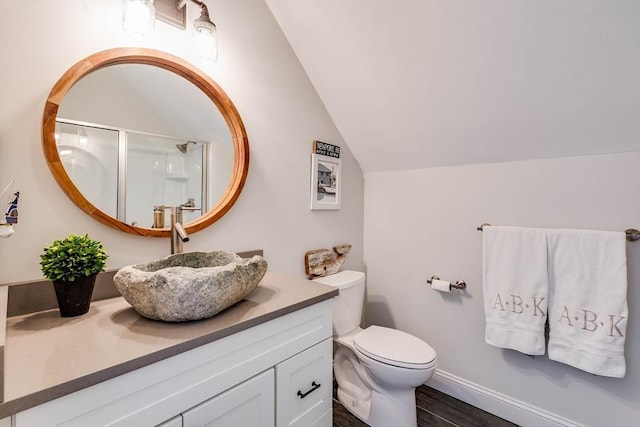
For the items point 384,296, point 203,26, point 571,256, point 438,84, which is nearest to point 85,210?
point 203,26

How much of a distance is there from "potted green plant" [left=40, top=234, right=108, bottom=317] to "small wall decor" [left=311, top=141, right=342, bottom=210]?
3.85 ft

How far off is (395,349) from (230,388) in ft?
3.18

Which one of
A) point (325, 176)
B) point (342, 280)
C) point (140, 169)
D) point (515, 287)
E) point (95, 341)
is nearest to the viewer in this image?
point (95, 341)

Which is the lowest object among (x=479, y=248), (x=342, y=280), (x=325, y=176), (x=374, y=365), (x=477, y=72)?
(x=374, y=365)

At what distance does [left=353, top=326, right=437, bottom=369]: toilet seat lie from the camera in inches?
54.7

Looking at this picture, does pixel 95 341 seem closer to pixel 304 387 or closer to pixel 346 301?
pixel 304 387

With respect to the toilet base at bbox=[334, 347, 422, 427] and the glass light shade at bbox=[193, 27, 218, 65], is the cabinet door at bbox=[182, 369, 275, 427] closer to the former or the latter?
the toilet base at bbox=[334, 347, 422, 427]

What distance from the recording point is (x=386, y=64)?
5.15ft

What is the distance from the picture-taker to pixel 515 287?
1.52m

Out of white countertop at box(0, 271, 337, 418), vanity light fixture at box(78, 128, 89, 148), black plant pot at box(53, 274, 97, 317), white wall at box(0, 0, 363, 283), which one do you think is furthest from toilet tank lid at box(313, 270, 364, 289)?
vanity light fixture at box(78, 128, 89, 148)

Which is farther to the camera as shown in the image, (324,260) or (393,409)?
(324,260)

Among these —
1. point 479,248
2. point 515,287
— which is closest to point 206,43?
point 479,248

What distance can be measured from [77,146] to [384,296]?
1964 millimetres

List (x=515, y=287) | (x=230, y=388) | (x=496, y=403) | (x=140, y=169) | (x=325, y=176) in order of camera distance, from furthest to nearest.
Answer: (x=325, y=176) < (x=496, y=403) < (x=515, y=287) < (x=140, y=169) < (x=230, y=388)
